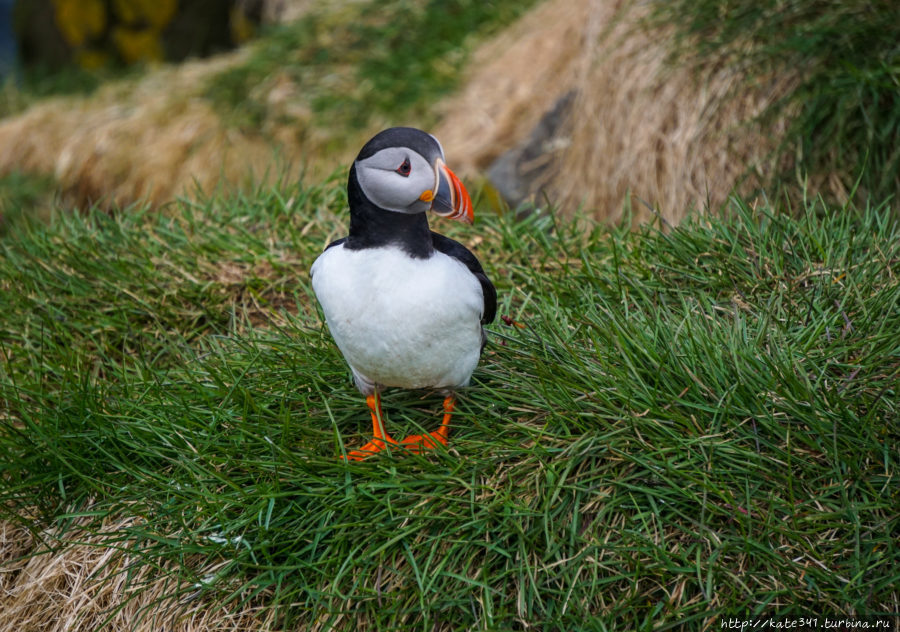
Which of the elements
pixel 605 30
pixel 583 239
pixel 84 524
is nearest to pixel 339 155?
pixel 605 30

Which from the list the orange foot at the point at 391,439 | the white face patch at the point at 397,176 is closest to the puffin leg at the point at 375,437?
the orange foot at the point at 391,439

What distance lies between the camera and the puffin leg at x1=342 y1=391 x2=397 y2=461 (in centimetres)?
232

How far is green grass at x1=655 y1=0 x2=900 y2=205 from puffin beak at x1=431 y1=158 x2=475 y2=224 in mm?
2002

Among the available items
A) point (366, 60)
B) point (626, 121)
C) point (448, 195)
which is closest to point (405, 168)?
point (448, 195)

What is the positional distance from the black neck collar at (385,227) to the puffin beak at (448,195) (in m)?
0.12

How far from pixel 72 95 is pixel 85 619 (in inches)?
279

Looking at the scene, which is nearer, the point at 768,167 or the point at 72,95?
the point at 768,167

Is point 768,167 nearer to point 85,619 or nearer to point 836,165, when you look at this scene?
point 836,165

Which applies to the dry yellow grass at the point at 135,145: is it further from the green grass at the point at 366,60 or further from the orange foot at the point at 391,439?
the orange foot at the point at 391,439

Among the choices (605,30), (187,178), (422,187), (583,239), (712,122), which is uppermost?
(422,187)

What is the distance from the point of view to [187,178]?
600cm

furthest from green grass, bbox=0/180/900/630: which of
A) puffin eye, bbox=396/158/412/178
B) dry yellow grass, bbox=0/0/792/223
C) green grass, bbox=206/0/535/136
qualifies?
green grass, bbox=206/0/535/136

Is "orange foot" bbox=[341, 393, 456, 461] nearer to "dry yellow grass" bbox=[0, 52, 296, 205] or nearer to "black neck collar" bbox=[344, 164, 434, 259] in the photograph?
"black neck collar" bbox=[344, 164, 434, 259]

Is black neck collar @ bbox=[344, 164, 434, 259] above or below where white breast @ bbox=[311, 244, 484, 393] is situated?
above
